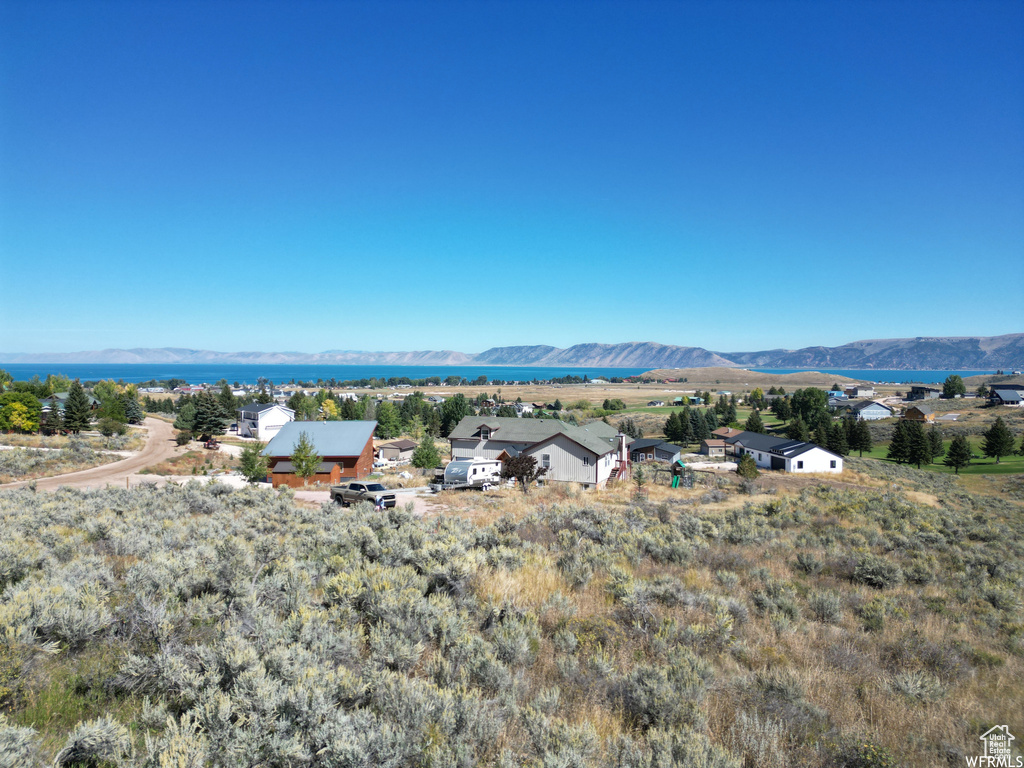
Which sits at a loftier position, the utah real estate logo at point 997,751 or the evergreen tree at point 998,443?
the utah real estate logo at point 997,751

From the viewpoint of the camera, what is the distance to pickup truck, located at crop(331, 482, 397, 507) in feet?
71.4

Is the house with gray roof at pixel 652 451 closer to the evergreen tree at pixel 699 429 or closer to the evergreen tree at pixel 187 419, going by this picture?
the evergreen tree at pixel 699 429

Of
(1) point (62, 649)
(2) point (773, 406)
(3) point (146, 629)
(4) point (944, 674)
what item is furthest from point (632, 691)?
(2) point (773, 406)

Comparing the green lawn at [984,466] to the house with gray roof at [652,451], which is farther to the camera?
the house with gray roof at [652,451]

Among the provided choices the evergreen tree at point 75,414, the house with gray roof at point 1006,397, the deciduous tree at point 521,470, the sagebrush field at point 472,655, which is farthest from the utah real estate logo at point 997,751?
the house with gray roof at point 1006,397

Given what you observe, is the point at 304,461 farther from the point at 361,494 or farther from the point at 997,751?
the point at 997,751

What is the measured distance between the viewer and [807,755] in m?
4.14

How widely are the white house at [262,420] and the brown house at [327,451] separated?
43.5 m

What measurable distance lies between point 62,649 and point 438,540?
202 inches

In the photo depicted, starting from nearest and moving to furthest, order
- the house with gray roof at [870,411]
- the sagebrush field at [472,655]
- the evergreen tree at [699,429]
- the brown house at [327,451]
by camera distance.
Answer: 1. the sagebrush field at [472,655]
2. the brown house at [327,451]
3. the evergreen tree at [699,429]
4. the house with gray roof at [870,411]

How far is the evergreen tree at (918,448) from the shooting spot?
214ft

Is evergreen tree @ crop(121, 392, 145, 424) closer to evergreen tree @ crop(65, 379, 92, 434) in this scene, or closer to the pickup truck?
evergreen tree @ crop(65, 379, 92, 434)

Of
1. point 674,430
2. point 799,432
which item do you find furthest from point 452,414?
point 799,432

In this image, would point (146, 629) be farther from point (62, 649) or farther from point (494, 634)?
point (494, 634)
